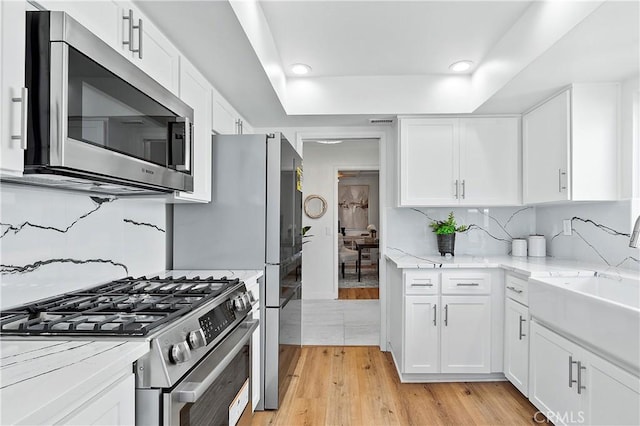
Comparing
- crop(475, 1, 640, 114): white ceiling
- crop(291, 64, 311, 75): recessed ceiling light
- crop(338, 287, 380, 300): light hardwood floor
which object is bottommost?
crop(338, 287, 380, 300): light hardwood floor

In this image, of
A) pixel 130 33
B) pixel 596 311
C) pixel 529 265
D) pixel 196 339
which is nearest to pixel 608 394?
pixel 596 311

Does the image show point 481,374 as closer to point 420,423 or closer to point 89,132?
point 420,423

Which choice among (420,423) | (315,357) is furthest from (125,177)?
(315,357)

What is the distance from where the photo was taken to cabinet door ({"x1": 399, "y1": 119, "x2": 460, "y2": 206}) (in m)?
3.29

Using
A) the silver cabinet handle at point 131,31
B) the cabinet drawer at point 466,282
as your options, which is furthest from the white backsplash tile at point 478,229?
the silver cabinet handle at point 131,31

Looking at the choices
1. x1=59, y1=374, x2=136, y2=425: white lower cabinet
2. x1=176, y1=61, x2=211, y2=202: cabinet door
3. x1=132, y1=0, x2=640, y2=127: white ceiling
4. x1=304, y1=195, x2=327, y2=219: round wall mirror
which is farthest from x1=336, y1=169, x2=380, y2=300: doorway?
x1=59, y1=374, x2=136, y2=425: white lower cabinet

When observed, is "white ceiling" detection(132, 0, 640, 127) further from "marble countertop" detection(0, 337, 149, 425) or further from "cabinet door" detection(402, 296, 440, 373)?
"cabinet door" detection(402, 296, 440, 373)

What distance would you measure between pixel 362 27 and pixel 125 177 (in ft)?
5.93

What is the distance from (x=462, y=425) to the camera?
2.28m

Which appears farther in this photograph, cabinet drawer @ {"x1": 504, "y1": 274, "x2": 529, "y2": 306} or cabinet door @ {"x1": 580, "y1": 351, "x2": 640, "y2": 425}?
cabinet drawer @ {"x1": 504, "y1": 274, "x2": 529, "y2": 306}

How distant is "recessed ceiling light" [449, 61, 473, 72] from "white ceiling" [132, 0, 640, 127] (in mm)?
59

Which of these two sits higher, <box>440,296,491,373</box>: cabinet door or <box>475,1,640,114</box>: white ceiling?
<box>475,1,640,114</box>: white ceiling

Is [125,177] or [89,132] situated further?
[125,177]

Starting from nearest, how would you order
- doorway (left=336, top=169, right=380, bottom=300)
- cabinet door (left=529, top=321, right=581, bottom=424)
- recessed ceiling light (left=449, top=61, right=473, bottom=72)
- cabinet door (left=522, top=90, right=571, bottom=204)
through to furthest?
cabinet door (left=529, top=321, right=581, bottom=424) < cabinet door (left=522, top=90, right=571, bottom=204) < recessed ceiling light (left=449, top=61, right=473, bottom=72) < doorway (left=336, top=169, right=380, bottom=300)
